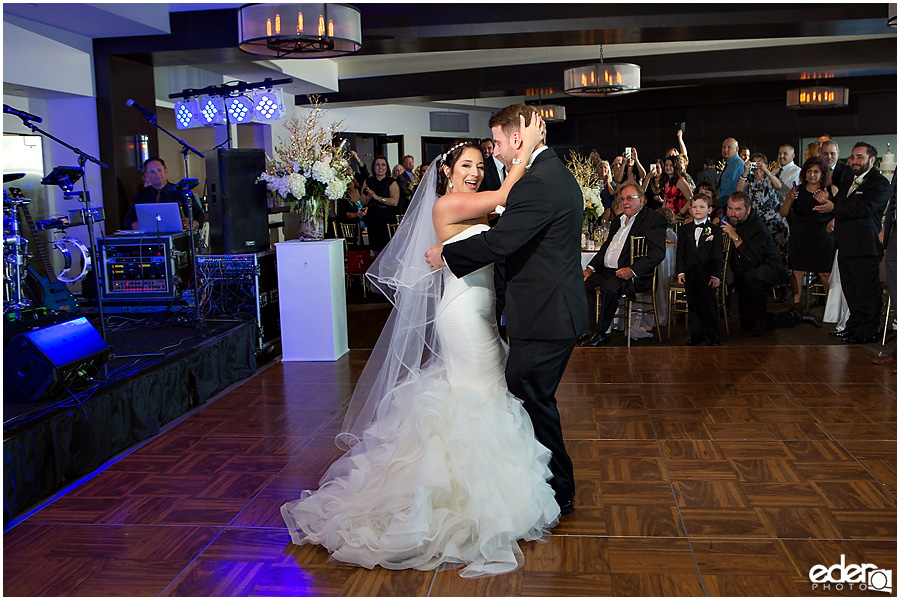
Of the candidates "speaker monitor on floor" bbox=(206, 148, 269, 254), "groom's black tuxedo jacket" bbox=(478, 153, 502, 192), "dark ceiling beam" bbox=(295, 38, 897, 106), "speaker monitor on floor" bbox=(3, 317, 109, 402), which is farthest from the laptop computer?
"dark ceiling beam" bbox=(295, 38, 897, 106)

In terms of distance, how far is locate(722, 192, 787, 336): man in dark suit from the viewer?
6.98 metres

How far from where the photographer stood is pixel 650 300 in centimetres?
726

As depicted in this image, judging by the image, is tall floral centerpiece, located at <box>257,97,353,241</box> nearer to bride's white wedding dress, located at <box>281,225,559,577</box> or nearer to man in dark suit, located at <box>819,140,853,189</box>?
bride's white wedding dress, located at <box>281,225,559,577</box>

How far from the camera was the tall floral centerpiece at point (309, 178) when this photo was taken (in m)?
6.31

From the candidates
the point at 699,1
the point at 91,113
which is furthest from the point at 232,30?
the point at 699,1

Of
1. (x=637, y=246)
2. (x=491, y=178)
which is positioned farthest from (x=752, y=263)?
(x=491, y=178)

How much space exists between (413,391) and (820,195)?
18.1 ft

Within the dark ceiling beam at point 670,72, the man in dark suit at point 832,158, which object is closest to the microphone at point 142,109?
the man in dark suit at point 832,158

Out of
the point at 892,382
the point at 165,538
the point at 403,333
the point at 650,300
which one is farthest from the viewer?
the point at 650,300

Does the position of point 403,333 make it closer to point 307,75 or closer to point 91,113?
point 91,113


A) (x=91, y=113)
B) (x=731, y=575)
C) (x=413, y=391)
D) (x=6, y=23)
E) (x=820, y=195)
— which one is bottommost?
(x=731, y=575)

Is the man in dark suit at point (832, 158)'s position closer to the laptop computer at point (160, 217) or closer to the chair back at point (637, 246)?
the chair back at point (637, 246)

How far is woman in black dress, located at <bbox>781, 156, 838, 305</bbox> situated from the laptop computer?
5477mm

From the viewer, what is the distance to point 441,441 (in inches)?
119
